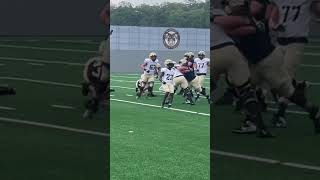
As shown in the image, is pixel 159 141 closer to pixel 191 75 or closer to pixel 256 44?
pixel 256 44

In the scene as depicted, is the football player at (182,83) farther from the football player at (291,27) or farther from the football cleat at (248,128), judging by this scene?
the football cleat at (248,128)

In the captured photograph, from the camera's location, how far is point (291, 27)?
673 cm

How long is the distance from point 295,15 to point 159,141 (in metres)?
2.47

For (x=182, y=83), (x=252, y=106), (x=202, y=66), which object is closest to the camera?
(x=252, y=106)

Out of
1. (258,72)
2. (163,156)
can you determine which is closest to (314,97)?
(258,72)

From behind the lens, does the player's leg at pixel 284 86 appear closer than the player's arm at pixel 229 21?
No

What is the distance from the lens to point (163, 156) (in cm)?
508

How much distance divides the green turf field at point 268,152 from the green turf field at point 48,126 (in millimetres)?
1122

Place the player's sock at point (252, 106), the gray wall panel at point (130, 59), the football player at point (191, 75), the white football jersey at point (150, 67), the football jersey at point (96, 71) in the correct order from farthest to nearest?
1. the gray wall panel at point (130, 59)
2. the white football jersey at point (150, 67)
3. the football player at point (191, 75)
4. the football jersey at point (96, 71)
5. the player's sock at point (252, 106)

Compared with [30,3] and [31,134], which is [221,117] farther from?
[30,3]

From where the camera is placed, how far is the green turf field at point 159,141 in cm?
446

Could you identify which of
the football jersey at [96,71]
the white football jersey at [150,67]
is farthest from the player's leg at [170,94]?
the football jersey at [96,71]

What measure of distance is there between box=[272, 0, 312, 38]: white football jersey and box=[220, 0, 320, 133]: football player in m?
0.37

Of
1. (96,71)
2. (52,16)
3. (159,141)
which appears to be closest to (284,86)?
(159,141)
